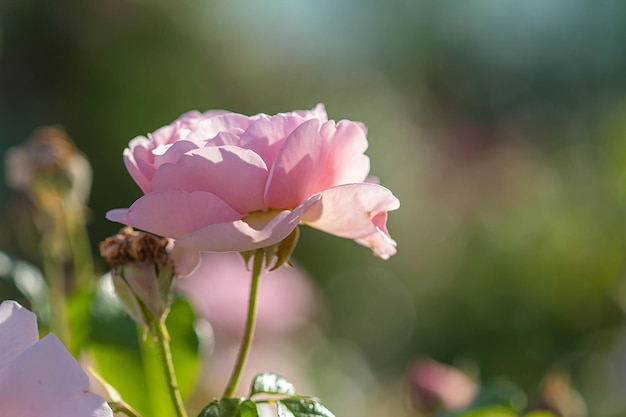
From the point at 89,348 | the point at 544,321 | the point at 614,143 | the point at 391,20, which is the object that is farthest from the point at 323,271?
the point at 89,348

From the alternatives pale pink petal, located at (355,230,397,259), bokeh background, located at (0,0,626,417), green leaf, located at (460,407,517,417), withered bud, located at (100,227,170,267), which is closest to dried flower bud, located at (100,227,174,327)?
withered bud, located at (100,227,170,267)

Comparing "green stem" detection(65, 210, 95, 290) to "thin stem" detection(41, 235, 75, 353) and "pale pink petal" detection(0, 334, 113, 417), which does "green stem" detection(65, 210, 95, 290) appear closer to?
"thin stem" detection(41, 235, 75, 353)

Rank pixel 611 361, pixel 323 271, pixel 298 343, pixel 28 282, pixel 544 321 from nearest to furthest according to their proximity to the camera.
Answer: pixel 28 282 → pixel 611 361 → pixel 298 343 → pixel 544 321 → pixel 323 271

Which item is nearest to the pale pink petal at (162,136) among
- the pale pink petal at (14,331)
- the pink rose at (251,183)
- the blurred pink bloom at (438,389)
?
the pink rose at (251,183)

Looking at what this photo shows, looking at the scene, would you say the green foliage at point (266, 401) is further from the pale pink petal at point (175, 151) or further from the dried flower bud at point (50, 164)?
the dried flower bud at point (50, 164)

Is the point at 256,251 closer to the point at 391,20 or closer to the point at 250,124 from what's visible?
the point at 250,124

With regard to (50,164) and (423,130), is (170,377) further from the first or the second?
(423,130)
